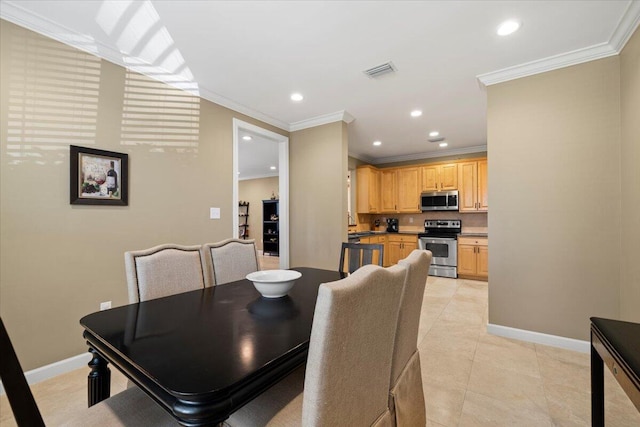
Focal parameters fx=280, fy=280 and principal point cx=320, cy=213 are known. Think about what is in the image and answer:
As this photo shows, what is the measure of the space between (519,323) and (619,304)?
0.72 metres

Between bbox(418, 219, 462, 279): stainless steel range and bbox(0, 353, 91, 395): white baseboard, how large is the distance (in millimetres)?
5007

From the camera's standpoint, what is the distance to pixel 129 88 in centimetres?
250

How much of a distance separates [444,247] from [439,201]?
0.94 metres

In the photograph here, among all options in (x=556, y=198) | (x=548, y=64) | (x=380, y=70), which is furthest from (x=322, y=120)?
(x=556, y=198)

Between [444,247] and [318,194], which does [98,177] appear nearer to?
[318,194]

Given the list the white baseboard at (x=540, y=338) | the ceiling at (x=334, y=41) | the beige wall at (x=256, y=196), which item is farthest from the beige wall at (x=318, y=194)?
the beige wall at (x=256, y=196)

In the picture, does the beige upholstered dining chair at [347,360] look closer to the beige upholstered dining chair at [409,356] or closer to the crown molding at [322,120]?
the beige upholstered dining chair at [409,356]

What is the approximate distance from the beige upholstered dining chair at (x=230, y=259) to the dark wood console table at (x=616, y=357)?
2000 mm

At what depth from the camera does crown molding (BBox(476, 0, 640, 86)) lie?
195cm

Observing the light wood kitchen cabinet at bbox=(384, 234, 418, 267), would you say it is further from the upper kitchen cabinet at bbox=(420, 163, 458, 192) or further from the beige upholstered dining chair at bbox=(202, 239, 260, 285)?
the beige upholstered dining chair at bbox=(202, 239, 260, 285)

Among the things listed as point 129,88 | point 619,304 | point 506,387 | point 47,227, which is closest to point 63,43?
point 129,88

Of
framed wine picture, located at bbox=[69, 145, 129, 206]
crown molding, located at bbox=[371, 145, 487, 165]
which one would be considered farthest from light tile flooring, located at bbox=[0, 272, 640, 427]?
crown molding, located at bbox=[371, 145, 487, 165]

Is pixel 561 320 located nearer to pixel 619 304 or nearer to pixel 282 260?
pixel 619 304

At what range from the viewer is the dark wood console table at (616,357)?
2.82ft
